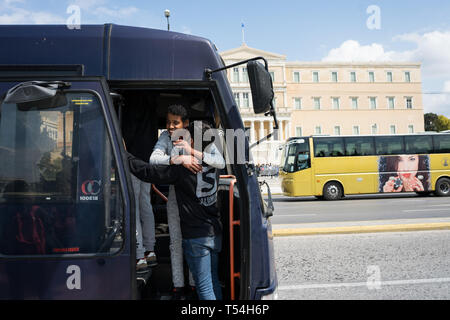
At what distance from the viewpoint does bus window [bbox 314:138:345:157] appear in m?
16.6

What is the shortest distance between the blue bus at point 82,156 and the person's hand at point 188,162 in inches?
10.8

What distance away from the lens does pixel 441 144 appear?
1705 cm

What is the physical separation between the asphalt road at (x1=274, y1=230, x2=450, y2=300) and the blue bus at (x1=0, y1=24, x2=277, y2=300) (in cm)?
205

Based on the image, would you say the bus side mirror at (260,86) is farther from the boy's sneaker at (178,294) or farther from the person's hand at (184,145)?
the boy's sneaker at (178,294)

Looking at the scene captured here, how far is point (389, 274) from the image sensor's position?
15.4 ft

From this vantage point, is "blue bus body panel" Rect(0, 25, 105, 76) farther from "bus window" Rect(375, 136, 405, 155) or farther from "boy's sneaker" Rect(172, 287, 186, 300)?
"bus window" Rect(375, 136, 405, 155)

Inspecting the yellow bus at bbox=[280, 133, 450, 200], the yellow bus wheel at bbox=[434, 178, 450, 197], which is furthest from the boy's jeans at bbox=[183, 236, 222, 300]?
the yellow bus wheel at bbox=[434, 178, 450, 197]

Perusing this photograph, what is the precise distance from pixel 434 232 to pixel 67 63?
729 cm

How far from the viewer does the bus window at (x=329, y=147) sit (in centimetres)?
1659

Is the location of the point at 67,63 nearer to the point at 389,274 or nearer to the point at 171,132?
the point at 171,132

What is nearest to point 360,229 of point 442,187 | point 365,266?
point 365,266

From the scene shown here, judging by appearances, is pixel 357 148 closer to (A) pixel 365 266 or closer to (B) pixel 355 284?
(A) pixel 365 266
